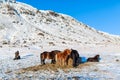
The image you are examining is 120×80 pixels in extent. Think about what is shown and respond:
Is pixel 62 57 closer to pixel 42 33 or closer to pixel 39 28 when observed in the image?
pixel 42 33

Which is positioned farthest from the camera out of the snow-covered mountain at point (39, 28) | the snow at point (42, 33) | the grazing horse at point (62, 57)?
the snow-covered mountain at point (39, 28)

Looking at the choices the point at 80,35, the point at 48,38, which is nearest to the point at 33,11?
the point at 80,35

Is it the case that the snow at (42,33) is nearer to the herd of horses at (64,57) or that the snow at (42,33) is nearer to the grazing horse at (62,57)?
the herd of horses at (64,57)

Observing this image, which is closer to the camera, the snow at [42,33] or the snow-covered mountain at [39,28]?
the snow at [42,33]

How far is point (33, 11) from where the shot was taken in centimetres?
10225

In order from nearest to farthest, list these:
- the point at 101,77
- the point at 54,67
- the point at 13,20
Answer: the point at 101,77
the point at 54,67
the point at 13,20

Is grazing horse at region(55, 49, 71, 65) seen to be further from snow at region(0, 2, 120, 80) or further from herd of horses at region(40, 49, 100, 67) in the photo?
snow at region(0, 2, 120, 80)

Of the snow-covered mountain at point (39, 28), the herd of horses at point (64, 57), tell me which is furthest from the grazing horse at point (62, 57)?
the snow-covered mountain at point (39, 28)

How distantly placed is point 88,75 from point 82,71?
6.57ft

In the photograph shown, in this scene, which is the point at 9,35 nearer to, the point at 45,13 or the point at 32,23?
the point at 32,23

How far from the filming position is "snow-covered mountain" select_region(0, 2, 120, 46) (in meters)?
68.8

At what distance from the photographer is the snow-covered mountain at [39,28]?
68.8 metres

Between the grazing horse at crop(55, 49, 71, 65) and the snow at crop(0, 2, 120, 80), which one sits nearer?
the grazing horse at crop(55, 49, 71, 65)

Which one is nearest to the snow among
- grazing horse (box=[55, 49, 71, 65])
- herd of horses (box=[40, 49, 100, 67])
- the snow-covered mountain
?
the snow-covered mountain
